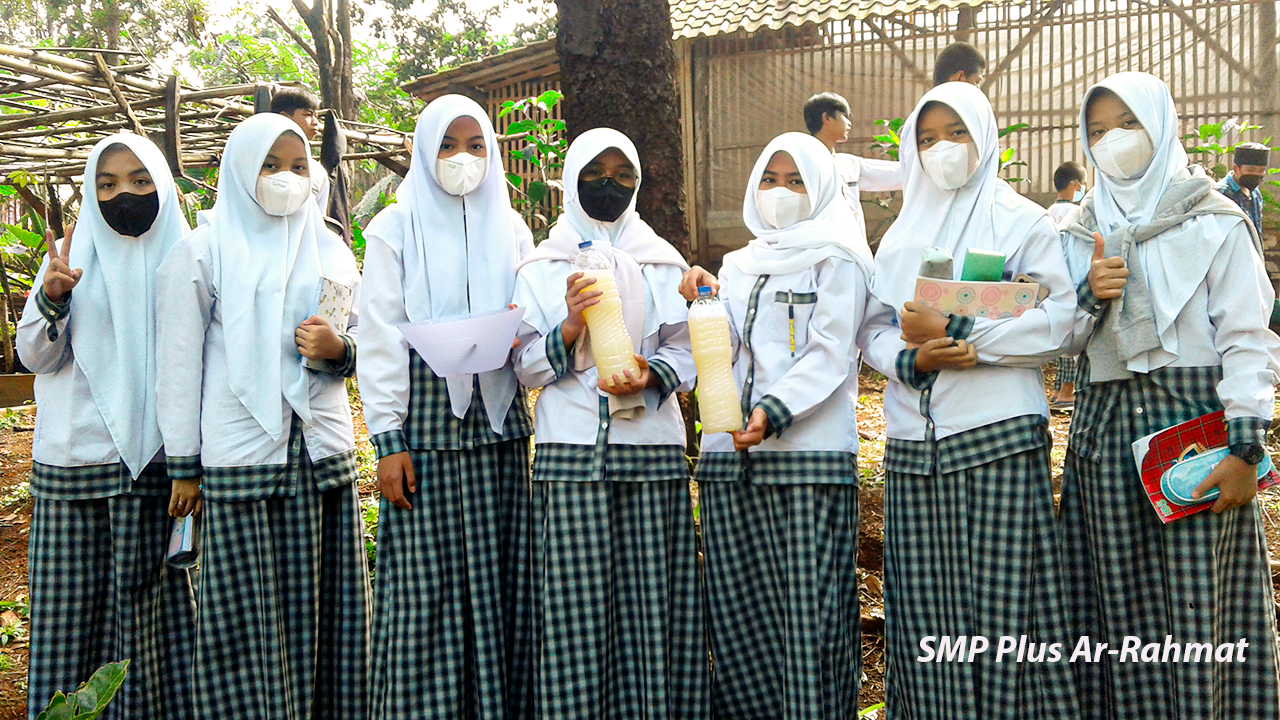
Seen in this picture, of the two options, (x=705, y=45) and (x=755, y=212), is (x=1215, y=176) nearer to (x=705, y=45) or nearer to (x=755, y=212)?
(x=705, y=45)

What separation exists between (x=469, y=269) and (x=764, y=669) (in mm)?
1429

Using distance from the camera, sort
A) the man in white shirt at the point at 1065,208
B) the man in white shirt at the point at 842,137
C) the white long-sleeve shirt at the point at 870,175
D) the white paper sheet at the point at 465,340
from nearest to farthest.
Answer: the white paper sheet at the point at 465,340
the white long-sleeve shirt at the point at 870,175
the man in white shirt at the point at 842,137
the man in white shirt at the point at 1065,208

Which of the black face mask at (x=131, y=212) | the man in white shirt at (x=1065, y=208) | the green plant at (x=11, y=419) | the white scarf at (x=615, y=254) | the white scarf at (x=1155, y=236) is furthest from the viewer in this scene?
the green plant at (x=11, y=419)

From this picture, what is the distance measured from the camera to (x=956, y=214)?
8.55ft

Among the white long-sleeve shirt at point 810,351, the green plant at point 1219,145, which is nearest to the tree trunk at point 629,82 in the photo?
the white long-sleeve shirt at point 810,351

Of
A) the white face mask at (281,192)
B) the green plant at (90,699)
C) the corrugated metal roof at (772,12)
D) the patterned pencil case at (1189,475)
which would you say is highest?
the corrugated metal roof at (772,12)

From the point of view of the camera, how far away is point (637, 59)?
3.78 meters

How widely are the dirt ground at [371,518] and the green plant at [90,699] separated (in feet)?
5.13

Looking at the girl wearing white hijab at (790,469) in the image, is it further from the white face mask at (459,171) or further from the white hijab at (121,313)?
the white hijab at (121,313)

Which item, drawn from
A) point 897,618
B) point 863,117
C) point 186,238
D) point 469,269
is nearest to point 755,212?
point 469,269

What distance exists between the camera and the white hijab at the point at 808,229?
2.64 meters

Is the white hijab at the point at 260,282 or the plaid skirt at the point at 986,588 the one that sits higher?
the white hijab at the point at 260,282

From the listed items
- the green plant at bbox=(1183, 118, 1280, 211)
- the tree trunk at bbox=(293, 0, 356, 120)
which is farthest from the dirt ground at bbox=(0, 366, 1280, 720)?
the tree trunk at bbox=(293, 0, 356, 120)

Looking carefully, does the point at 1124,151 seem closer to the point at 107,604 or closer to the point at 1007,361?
the point at 1007,361
